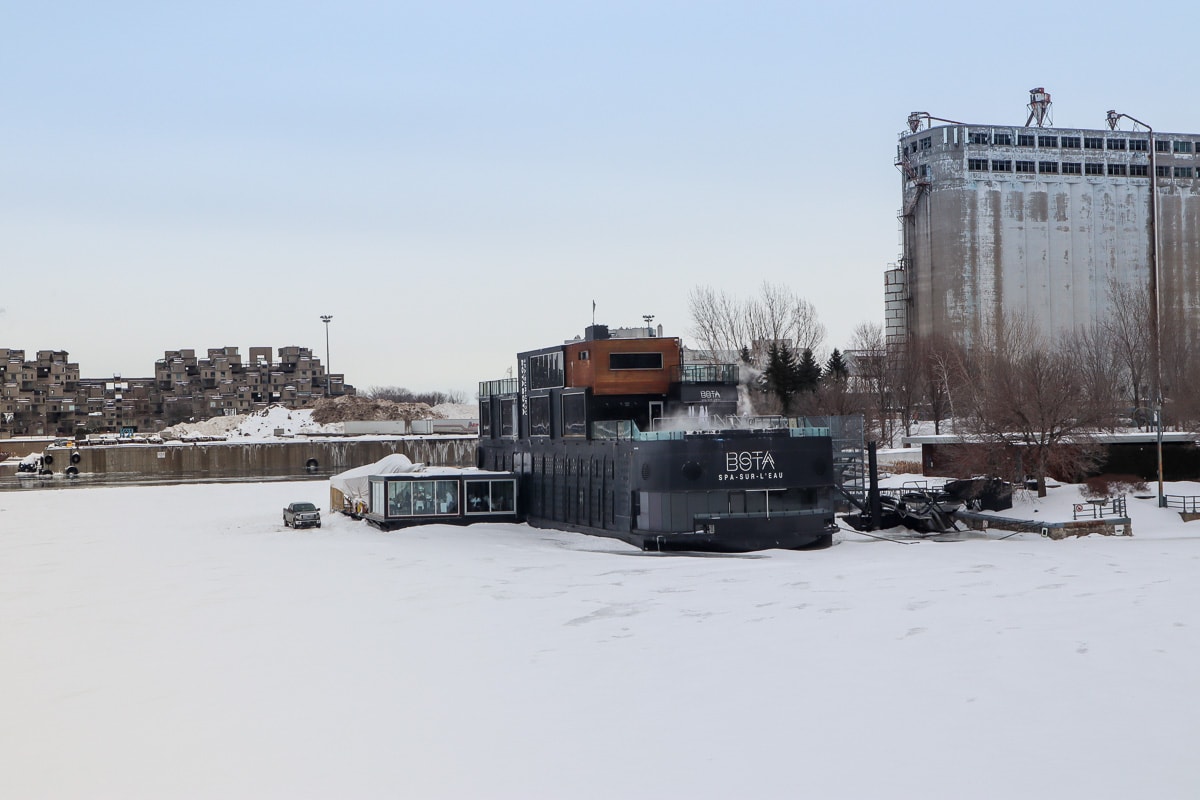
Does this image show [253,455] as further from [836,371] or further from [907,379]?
[907,379]

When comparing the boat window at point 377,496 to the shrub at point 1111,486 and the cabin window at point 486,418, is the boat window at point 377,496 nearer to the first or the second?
the cabin window at point 486,418

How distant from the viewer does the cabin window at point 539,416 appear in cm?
5197

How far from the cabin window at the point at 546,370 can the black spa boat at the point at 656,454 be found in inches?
3.9

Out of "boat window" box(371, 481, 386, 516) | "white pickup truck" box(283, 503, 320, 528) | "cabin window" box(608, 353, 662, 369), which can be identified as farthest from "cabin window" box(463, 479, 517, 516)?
"cabin window" box(608, 353, 662, 369)

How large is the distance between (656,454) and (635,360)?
7.68 m

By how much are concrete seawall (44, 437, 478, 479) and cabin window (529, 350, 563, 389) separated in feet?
232

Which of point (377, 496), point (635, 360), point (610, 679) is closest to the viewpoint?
point (610, 679)

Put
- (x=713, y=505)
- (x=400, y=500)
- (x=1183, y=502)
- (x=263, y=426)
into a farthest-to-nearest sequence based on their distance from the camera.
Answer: (x=263, y=426) < (x=400, y=500) < (x=1183, y=502) < (x=713, y=505)

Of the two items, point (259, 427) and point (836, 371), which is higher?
point (836, 371)

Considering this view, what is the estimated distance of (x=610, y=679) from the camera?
20.6 meters

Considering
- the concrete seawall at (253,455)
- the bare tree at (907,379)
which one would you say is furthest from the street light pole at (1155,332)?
the concrete seawall at (253,455)

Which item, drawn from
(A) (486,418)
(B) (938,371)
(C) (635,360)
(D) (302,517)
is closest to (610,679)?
(C) (635,360)

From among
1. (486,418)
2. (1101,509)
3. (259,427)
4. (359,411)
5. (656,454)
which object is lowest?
(1101,509)

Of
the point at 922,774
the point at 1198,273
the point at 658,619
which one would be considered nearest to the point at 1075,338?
the point at 1198,273
